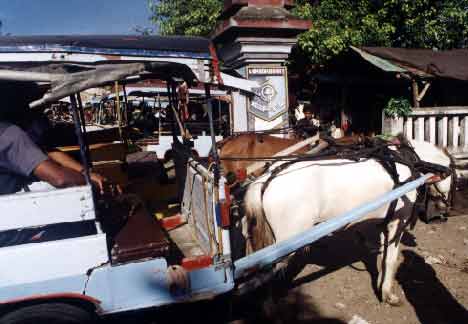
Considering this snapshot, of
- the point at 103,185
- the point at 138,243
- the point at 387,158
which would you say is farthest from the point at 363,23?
the point at 138,243

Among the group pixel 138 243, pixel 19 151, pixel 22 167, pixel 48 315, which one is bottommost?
pixel 48 315

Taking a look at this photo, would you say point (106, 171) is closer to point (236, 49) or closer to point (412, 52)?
point (236, 49)

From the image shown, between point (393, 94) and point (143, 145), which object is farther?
point (393, 94)

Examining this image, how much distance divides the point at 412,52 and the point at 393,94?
1.28 meters

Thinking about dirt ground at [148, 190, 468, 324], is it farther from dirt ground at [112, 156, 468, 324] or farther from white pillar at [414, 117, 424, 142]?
white pillar at [414, 117, 424, 142]

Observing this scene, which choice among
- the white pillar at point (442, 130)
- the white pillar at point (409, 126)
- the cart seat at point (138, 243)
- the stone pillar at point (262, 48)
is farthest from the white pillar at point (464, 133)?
the cart seat at point (138, 243)

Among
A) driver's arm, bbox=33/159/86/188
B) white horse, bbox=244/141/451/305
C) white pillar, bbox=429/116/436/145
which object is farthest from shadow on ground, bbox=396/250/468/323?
white pillar, bbox=429/116/436/145

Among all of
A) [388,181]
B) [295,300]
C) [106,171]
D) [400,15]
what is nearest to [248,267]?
[295,300]

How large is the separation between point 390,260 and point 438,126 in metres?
4.81

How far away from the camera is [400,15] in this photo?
1185cm

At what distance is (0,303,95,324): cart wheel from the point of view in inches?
93.3

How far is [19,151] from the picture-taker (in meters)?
2.59

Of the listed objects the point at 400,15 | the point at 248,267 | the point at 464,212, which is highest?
the point at 400,15

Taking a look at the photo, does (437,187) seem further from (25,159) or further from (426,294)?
(25,159)
